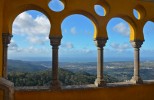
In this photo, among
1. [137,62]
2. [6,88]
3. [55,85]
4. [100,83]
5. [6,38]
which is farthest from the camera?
[137,62]

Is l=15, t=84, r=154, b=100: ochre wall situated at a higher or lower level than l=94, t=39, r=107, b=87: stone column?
lower

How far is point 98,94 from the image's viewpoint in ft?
32.4

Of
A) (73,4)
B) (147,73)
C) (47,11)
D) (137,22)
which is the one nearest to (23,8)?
(47,11)

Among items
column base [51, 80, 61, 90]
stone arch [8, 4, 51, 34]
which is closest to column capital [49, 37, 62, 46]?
stone arch [8, 4, 51, 34]

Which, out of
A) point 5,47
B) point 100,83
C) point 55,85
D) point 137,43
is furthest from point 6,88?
point 137,43

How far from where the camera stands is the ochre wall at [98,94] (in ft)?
29.8

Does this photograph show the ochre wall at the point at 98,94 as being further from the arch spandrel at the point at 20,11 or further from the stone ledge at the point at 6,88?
the stone ledge at the point at 6,88

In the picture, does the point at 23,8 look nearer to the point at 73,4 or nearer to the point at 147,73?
the point at 73,4

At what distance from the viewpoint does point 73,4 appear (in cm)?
962

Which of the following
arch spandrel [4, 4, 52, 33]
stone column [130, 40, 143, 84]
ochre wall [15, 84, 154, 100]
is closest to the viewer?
arch spandrel [4, 4, 52, 33]

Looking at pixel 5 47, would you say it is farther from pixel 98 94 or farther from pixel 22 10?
pixel 98 94

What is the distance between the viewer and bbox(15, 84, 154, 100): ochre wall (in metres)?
9.08

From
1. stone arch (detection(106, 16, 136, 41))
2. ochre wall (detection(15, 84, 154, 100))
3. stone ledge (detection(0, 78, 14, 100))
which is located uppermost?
stone arch (detection(106, 16, 136, 41))

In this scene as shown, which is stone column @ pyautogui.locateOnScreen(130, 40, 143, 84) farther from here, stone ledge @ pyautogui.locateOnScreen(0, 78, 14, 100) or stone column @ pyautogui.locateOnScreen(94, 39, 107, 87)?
stone ledge @ pyautogui.locateOnScreen(0, 78, 14, 100)
